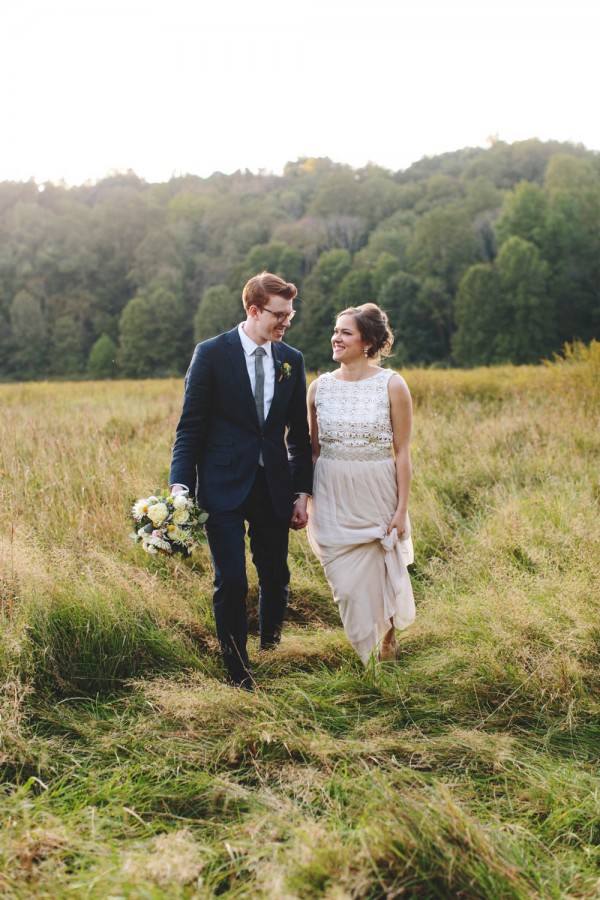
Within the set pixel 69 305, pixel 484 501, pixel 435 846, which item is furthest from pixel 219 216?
pixel 435 846

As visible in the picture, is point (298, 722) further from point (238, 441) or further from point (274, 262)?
point (274, 262)

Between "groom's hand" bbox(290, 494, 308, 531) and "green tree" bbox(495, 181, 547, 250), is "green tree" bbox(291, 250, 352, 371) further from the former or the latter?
"groom's hand" bbox(290, 494, 308, 531)

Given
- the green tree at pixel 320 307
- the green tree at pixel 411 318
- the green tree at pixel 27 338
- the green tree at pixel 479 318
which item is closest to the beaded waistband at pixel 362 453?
the green tree at pixel 320 307

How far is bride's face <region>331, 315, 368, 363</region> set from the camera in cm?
424

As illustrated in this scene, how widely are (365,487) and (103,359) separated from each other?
5457 centimetres

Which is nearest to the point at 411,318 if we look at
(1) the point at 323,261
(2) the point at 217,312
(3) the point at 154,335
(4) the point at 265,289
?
(1) the point at 323,261

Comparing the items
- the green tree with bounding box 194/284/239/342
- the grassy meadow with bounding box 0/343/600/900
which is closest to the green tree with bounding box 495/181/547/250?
the green tree with bounding box 194/284/239/342

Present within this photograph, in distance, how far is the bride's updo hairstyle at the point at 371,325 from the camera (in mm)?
4234

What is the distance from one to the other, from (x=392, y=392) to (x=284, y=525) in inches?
37.6

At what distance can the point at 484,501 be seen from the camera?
6.93 m

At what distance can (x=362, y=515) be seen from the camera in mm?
4297

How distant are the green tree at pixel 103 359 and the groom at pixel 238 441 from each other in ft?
175

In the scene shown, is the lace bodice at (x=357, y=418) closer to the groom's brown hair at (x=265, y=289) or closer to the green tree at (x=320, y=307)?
the groom's brown hair at (x=265, y=289)

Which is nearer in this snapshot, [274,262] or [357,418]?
[357,418]
